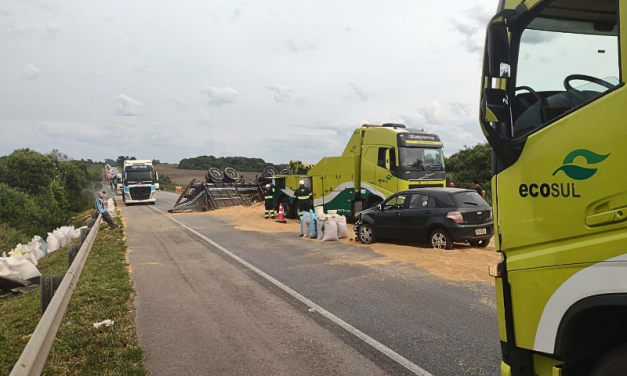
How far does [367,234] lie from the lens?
12172mm

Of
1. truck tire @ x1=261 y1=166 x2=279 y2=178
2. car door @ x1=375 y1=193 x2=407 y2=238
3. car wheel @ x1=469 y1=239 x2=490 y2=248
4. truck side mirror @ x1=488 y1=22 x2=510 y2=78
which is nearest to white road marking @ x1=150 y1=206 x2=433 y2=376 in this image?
truck side mirror @ x1=488 y1=22 x2=510 y2=78

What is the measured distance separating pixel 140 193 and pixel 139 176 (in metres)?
1.25

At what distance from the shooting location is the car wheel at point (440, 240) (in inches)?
410

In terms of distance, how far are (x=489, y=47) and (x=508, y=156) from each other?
0.72 m

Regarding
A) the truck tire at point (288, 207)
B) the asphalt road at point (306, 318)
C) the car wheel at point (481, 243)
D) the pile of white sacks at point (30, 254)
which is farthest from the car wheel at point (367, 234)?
the truck tire at point (288, 207)

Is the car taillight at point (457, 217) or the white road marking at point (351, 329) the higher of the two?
the car taillight at point (457, 217)

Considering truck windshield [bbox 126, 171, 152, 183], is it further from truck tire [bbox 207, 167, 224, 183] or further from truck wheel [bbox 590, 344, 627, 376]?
→ truck wheel [bbox 590, 344, 627, 376]

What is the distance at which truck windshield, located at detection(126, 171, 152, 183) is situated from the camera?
3206 centimetres

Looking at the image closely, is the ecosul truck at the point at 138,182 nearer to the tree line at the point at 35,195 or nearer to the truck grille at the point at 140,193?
the truck grille at the point at 140,193

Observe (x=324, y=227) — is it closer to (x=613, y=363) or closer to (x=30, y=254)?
(x=30, y=254)

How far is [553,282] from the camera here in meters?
2.50

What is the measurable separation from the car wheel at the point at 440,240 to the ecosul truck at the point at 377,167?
4.19 m

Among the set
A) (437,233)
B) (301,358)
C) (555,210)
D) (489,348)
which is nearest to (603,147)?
(555,210)

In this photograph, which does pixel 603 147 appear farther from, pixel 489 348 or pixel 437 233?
pixel 437 233
